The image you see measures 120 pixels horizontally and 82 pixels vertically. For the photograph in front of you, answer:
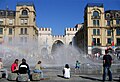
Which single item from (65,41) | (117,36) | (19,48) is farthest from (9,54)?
(65,41)

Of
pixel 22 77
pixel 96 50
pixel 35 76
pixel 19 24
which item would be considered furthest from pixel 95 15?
pixel 22 77

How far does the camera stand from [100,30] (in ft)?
232

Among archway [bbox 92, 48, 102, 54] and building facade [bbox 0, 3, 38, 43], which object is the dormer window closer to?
archway [bbox 92, 48, 102, 54]

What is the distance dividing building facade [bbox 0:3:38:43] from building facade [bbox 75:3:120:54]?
59.6 ft

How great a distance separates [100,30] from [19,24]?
1006 inches

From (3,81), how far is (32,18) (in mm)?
60249

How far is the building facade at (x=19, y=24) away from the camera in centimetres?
7206

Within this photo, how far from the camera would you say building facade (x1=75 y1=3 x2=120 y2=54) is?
69750 millimetres

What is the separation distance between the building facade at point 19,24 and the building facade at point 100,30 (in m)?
18.2

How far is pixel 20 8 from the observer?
73.5m

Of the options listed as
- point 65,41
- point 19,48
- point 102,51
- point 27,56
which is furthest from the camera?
point 65,41

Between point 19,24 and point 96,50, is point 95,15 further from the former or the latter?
point 19,24

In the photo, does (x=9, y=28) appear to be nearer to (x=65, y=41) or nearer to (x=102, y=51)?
(x=102, y=51)

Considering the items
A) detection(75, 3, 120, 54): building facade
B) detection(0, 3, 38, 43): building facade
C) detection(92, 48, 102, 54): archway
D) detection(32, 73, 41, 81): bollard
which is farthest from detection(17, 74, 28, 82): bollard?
detection(0, 3, 38, 43): building facade
